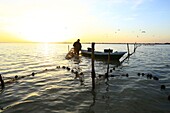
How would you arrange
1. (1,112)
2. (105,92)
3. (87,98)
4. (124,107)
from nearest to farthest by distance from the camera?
(1,112) → (124,107) → (87,98) → (105,92)

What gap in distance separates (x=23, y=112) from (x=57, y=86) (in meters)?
5.78

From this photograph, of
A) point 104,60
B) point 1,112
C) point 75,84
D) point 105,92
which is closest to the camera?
point 1,112

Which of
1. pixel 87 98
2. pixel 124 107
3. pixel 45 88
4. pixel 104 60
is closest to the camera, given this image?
pixel 124 107

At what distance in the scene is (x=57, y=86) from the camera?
53.9 ft

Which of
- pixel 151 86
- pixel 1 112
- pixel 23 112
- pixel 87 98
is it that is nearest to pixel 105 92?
pixel 87 98

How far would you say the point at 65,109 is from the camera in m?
11.1

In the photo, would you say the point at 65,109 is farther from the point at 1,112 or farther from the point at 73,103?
the point at 1,112

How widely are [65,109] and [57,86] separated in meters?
5.43

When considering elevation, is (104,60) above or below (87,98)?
above

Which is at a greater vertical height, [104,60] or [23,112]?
[104,60]

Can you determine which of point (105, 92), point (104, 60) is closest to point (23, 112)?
point (105, 92)

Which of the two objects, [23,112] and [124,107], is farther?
[124,107]

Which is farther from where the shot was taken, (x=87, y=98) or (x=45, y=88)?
(x=45, y=88)

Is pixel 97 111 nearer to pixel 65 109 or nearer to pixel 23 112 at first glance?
pixel 65 109
